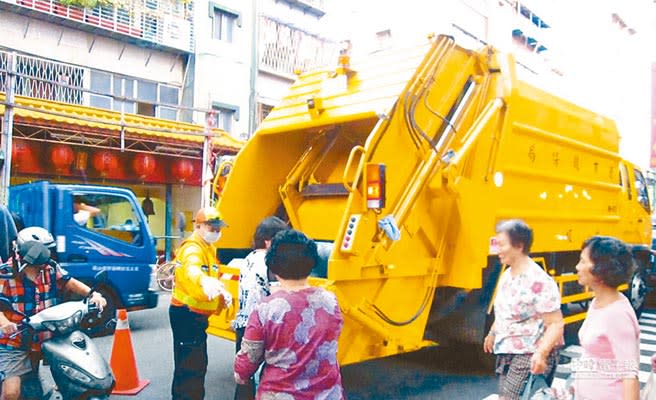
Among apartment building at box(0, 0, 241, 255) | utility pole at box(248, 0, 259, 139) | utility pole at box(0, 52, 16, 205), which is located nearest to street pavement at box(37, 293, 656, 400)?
utility pole at box(0, 52, 16, 205)

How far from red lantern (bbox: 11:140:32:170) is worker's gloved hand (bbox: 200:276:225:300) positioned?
27.7 feet

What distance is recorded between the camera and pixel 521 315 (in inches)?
123

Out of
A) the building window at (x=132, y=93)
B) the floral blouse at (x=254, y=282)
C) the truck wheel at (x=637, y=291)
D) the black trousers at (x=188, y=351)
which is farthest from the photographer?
the building window at (x=132, y=93)

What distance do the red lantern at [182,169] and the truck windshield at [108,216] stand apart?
6.08 m

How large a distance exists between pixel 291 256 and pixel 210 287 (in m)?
1.49

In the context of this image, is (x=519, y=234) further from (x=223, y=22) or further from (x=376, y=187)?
(x=223, y=22)

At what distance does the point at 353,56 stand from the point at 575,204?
9.46 feet

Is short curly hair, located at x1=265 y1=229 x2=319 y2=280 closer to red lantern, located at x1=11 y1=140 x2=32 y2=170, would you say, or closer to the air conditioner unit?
red lantern, located at x1=11 y1=140 x2=32 y2=170

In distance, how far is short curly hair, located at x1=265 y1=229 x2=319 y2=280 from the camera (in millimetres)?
2191

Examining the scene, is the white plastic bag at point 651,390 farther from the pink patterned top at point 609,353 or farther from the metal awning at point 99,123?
the metal awning at point 99,123

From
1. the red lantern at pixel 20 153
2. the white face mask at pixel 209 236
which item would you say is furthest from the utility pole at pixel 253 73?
the white face mask at pixel 209 236

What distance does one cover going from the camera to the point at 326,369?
2.21 metres

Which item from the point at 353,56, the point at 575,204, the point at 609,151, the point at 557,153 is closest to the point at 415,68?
the point at 353,56

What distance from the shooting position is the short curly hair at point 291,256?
7.19 feet
